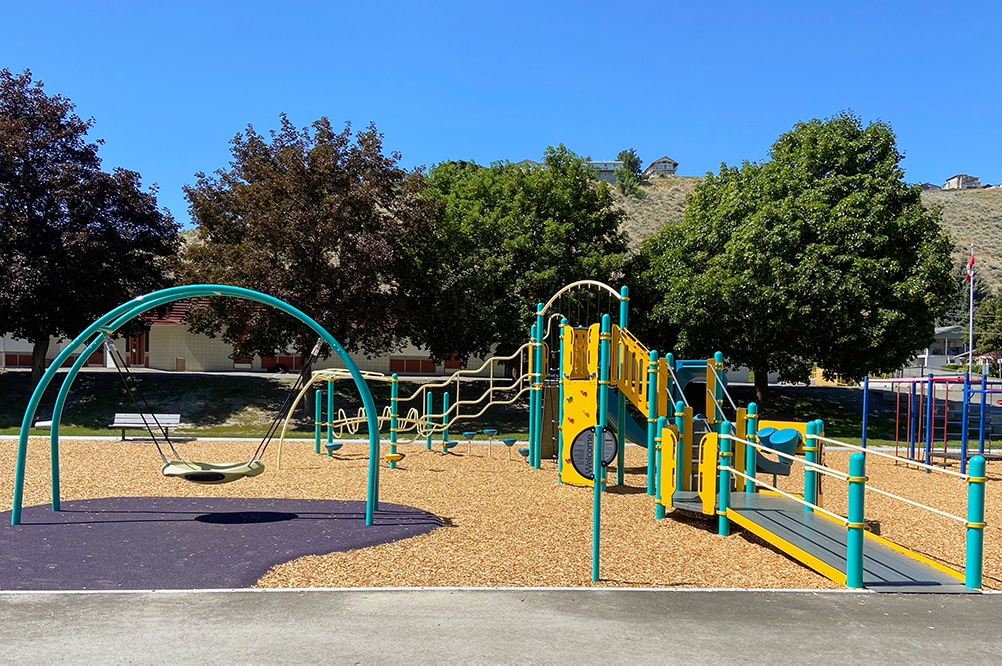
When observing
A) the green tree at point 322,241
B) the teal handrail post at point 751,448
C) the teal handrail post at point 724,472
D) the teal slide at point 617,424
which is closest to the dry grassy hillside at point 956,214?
the green tree at point 322,241

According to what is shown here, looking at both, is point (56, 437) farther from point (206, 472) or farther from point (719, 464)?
point (719, 464)

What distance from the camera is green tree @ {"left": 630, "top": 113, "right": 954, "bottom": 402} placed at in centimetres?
2266

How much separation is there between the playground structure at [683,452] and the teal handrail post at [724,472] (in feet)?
0.05

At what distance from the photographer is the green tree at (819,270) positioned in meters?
22.7

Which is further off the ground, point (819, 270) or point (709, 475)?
point (819, 270)

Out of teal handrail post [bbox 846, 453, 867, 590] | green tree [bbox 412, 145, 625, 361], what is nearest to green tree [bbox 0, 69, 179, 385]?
green tree [bbox 412, 145, 625, 361]

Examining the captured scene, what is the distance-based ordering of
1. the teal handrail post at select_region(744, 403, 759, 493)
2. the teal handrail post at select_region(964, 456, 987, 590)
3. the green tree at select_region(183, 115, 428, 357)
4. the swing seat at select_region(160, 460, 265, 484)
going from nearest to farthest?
the teal handrail post at select_region(964, 456, 987, 590) < the swing seat at select_region(160, 460, 265, 484) < the teal handrail post at select_region(744, 403, 759, 493) < the green tree at select_region(183, 115, 428, 357)

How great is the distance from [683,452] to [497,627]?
460 centimetres

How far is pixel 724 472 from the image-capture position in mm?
8453

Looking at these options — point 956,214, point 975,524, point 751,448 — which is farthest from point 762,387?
point 956,214

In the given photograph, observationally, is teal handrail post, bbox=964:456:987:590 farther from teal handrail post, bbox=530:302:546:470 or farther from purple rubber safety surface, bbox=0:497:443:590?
teal handrail post, bbox=530:302:546:470

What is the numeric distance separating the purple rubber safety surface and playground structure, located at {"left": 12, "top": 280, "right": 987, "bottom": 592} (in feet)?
1.50

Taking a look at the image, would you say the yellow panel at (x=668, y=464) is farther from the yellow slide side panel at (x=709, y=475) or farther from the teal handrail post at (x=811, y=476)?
the teal handrail post at (x=811, y=476)

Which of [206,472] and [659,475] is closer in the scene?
[206,472]
